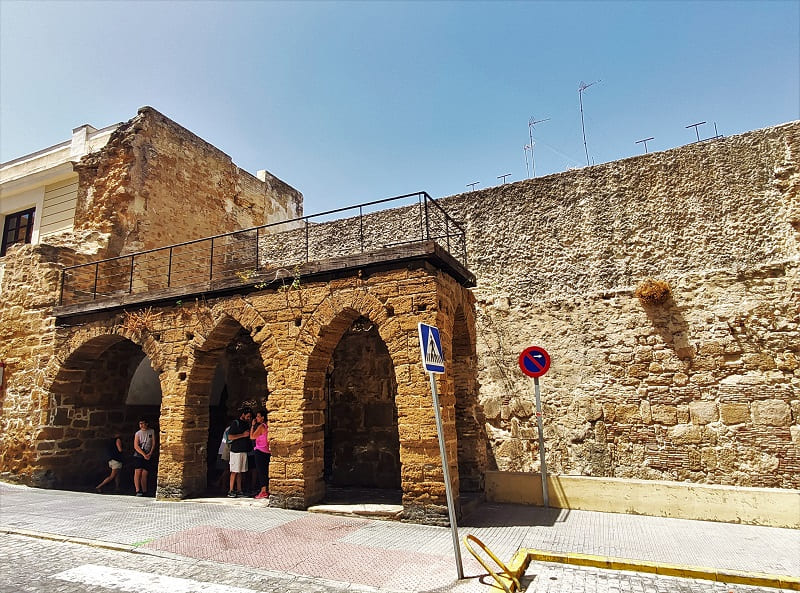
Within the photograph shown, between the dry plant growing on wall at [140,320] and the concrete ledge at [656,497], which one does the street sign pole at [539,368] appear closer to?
the concrete ledge at [656,497]

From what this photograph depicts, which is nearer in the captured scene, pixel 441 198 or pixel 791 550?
pixel 791 550

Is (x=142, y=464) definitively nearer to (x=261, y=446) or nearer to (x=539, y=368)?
(x=261, y=446)

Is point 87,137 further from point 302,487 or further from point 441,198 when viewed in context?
point 302,487

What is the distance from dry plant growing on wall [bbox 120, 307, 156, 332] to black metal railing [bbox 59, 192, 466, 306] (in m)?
0.52

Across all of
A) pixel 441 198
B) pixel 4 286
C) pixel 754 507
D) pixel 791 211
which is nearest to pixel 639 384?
pixel 754 507

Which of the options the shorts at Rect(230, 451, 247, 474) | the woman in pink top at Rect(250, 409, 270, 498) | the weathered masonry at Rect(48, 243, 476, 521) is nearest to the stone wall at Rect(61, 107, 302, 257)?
the weathered masonry at Rect(48, 243, 476, 521)

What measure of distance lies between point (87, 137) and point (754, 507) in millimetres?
17042

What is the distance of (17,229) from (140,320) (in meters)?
7.79

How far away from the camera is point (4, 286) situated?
470 inches

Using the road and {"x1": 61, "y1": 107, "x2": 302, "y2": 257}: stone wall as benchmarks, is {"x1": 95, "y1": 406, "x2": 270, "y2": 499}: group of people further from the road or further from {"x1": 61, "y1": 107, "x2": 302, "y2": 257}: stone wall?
{"x1": 61, "y1": 107, "x2": 302, "y2": 257}: stone wall

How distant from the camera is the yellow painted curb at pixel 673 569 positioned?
15.7ft

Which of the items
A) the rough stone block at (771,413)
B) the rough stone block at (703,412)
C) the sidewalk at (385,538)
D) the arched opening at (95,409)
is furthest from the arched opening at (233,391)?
the rough stone block at (771,413)

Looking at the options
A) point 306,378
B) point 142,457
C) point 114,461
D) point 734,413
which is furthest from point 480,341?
point 114,461

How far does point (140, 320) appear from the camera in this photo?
32.0 feet
